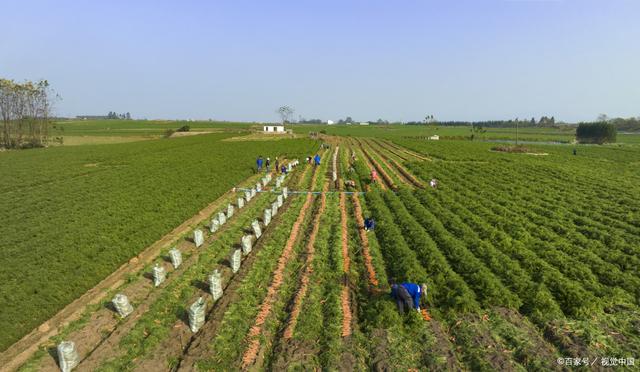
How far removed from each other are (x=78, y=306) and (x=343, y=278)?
834 cm

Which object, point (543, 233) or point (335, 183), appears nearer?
point (543, 233)

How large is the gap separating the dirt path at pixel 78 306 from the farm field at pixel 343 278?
0.61 ft

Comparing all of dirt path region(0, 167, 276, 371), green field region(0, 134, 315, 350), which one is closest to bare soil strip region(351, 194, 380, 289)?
dirt path region(0, 167, 276, 371)

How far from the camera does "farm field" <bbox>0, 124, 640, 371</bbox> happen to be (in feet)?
27.3

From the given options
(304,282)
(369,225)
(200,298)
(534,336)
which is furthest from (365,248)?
(200,298)

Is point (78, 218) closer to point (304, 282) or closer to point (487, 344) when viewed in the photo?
point (304, 282)

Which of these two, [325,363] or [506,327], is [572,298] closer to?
[506,327]

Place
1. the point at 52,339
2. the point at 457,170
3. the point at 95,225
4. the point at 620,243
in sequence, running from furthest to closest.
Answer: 1. the point at 457,170
2. the point at 95,225
3. the point at 620,243
4. the point at 52,339

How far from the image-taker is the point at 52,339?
354 inches

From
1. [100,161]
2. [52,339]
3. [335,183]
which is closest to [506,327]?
[52,339]

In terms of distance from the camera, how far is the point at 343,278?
12.1 metres

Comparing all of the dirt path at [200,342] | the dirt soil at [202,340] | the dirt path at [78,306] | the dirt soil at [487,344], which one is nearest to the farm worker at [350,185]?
the dirt path at [78,306]

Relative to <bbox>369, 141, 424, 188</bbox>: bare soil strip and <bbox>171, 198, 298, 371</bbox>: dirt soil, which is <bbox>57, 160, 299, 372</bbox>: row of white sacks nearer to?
<bbox>171, 198, 298, 371</bbox>: dirt soil

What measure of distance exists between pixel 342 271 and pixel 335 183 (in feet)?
53.2
